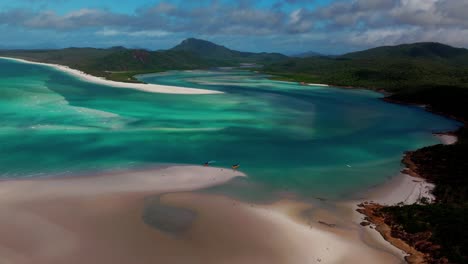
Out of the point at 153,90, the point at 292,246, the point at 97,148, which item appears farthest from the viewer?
the point at 153,90

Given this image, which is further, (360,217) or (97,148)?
(97,148)

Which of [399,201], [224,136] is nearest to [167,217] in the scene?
[399,201]

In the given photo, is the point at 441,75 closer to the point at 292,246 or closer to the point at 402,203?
the point at 402,203

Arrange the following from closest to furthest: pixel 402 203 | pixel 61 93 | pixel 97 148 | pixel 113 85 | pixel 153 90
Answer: pixel 402 203, pixel 97 148, pixel 61 93, pixel 153 90, pixel 113 85

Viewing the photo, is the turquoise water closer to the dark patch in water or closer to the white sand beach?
the white sand beach

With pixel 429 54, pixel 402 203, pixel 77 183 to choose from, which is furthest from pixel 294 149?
pixel 429 54

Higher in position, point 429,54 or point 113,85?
point 429,54

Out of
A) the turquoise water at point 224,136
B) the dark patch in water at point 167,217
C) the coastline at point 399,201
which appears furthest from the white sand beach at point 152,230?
the turquoise water at point 224,136

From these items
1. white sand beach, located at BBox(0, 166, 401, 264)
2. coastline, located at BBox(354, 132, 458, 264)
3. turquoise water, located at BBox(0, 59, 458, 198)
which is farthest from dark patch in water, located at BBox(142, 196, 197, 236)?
coastline, located at BBox(354, 132, 458, 264)
